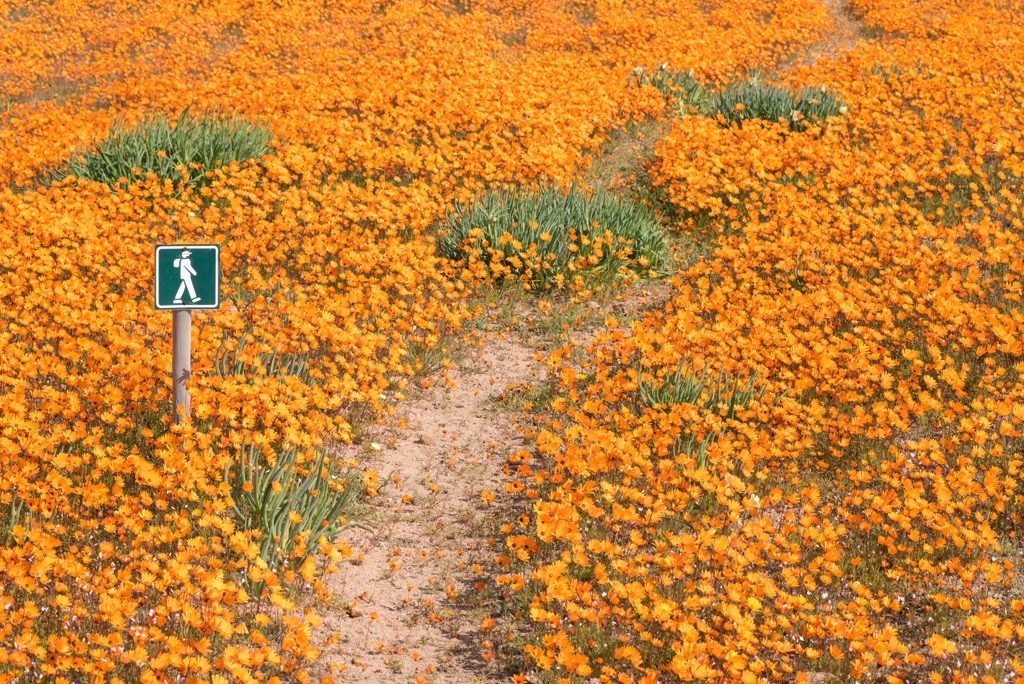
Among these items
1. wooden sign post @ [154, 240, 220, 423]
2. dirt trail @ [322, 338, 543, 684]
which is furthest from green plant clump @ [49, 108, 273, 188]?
wooden sign post @ [154, 240, 220, 423]

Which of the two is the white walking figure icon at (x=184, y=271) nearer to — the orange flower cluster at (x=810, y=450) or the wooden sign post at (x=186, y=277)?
the wooden sign post at (x=186, y=277)

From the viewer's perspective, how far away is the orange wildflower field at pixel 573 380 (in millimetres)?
4461

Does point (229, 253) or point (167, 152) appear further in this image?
point (167, 152)

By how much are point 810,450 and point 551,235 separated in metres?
3.61

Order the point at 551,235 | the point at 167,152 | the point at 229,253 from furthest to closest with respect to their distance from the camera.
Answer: the point at 167,152, the point at 551,235, the point at 229,253

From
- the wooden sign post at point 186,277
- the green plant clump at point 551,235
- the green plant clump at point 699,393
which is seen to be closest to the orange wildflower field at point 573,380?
the green plant clump at point 699,393

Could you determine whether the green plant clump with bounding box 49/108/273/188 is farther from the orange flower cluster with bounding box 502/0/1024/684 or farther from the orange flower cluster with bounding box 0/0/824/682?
the orange flower cluster with bounding box 502/0/1024/684

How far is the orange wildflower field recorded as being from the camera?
14.6 feet

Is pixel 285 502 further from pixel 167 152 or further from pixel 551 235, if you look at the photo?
pixel 167 152

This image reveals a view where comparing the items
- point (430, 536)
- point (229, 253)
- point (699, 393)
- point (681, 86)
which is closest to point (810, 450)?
point (699, 393)

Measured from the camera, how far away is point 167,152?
33.6ft

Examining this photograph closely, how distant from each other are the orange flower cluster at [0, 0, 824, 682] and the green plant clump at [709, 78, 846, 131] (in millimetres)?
1145

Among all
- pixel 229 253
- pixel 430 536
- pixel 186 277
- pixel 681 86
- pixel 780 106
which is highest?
pixel 186 277

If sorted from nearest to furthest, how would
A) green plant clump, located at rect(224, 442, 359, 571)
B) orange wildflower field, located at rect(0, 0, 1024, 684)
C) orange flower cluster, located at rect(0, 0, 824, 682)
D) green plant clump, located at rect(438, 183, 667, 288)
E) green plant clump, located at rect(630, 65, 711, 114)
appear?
orange flower cluster, located at rect(0, 0, 824, 682), orange wildflower field, located at rect(0, 0, 1024, 684), green plant clump, located at rect(224, 442, 359, 571), green plant clump, located at rect(438, 183, 667, 288), green plant clump, located at rect(630, 65, 711, 114)
